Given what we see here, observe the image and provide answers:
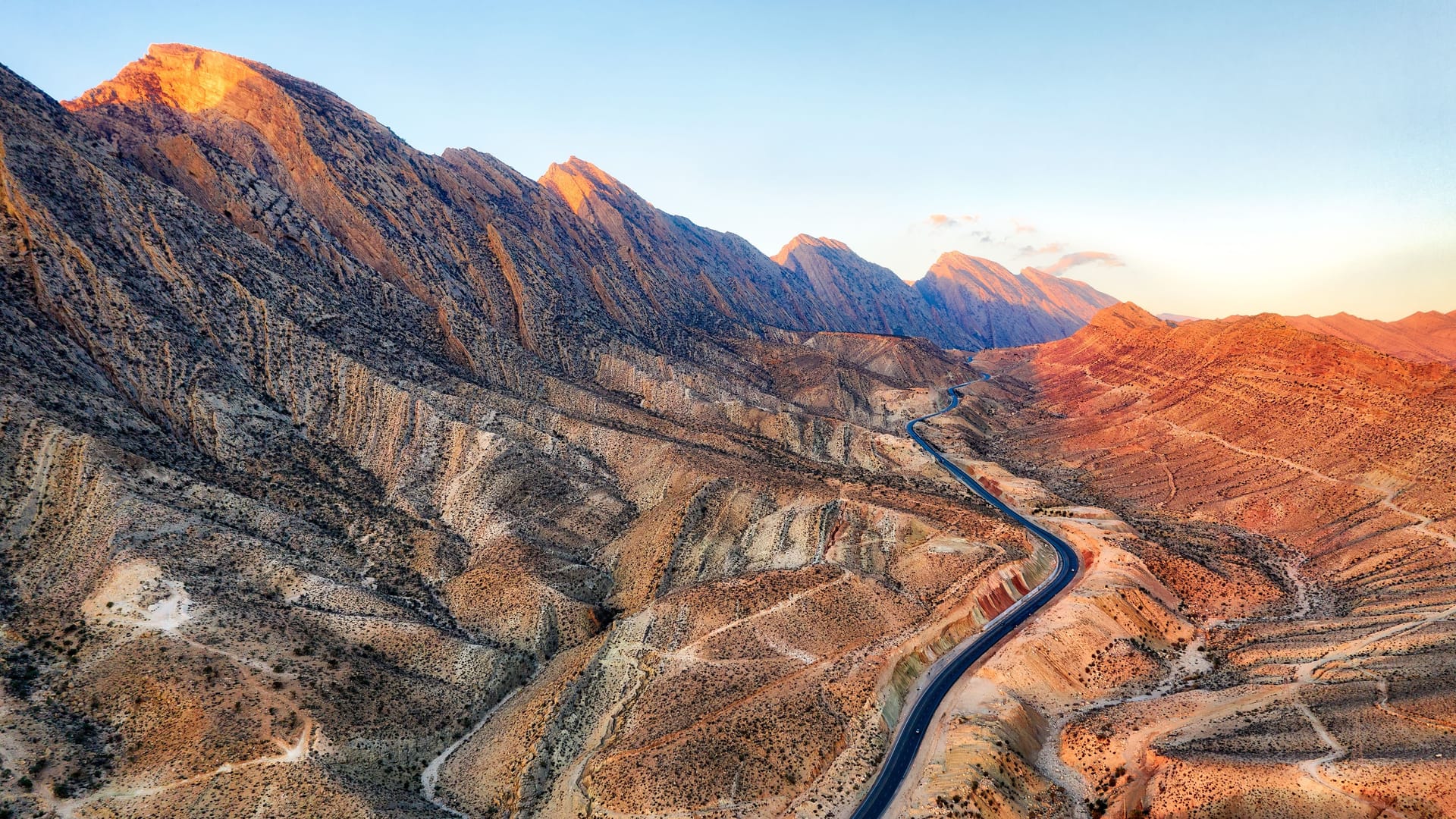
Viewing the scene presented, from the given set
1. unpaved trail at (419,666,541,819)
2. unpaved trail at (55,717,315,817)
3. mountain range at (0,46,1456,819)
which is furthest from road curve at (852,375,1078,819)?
unpaved trail at (55,717,315,817)

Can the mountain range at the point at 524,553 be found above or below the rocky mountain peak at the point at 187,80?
below

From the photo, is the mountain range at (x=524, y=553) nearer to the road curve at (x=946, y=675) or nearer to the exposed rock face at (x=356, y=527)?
the exposed rock face at (x=356, y=527)

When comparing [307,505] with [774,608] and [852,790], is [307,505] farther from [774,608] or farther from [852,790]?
[852,790]

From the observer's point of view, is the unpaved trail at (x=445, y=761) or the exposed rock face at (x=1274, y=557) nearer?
the exposed rock face at (x=1274, y=557)

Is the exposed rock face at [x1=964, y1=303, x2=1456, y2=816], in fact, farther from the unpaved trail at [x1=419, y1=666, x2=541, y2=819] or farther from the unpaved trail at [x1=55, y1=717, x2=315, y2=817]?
the unpaved trail at [x1=55, y1=717, x2=315, y2=817]

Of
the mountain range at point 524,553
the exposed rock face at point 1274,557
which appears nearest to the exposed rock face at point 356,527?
the mountain range at point 524,553

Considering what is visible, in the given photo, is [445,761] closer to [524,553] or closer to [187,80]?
[524,553]

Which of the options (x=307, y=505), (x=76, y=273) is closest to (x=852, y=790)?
(x=307, y=505)
